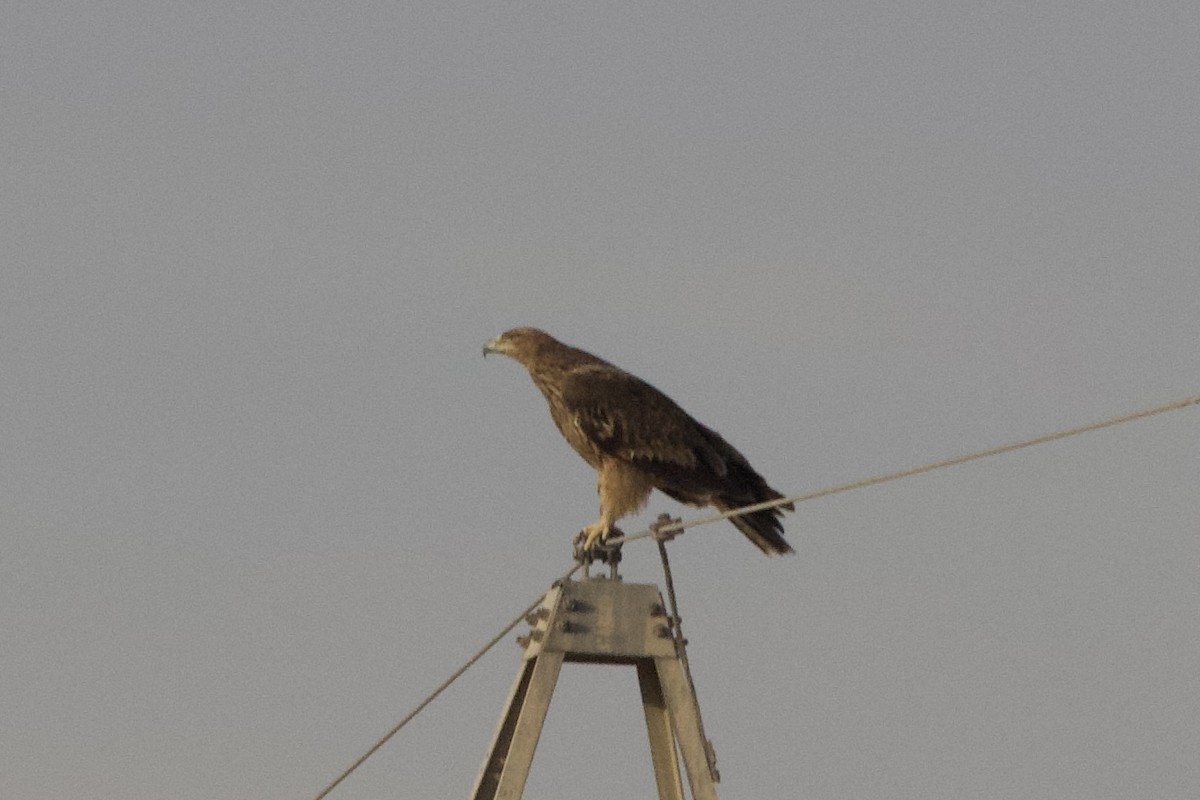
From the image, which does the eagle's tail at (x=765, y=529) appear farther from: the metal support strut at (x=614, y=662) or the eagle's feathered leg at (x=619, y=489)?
the metal support strut at (x=614, y=662)

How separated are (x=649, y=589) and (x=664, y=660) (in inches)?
11.3

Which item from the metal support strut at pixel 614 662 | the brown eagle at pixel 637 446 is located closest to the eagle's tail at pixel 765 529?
the brown eagle at pixel 637 446

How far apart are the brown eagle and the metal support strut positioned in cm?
361

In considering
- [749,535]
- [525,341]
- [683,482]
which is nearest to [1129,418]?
[749,535]

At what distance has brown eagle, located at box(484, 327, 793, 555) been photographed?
1192cm

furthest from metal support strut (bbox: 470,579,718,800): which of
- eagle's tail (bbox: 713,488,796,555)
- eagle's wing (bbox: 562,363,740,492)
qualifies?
eagle's wing (bbox: 562,363,740,492)

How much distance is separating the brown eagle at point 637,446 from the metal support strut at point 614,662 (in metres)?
3.61

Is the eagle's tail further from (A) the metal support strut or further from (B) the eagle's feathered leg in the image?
(A) the metal support strut

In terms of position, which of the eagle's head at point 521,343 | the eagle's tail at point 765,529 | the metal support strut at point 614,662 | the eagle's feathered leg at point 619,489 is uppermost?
the eagle's head at point 521,343

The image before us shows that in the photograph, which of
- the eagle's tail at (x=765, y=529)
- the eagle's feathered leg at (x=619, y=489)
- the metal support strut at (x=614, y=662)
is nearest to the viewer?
the metal support strut at (x=614, y=662)

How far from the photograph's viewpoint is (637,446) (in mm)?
11945

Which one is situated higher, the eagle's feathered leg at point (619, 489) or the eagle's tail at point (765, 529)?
the eagle's feathered leg at point (619, 489)

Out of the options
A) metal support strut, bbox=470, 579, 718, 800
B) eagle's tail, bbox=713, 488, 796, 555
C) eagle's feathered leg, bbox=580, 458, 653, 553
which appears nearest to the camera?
metal support strut, bbox=470, 579, 718, 800

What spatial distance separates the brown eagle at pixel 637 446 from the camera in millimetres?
11922
